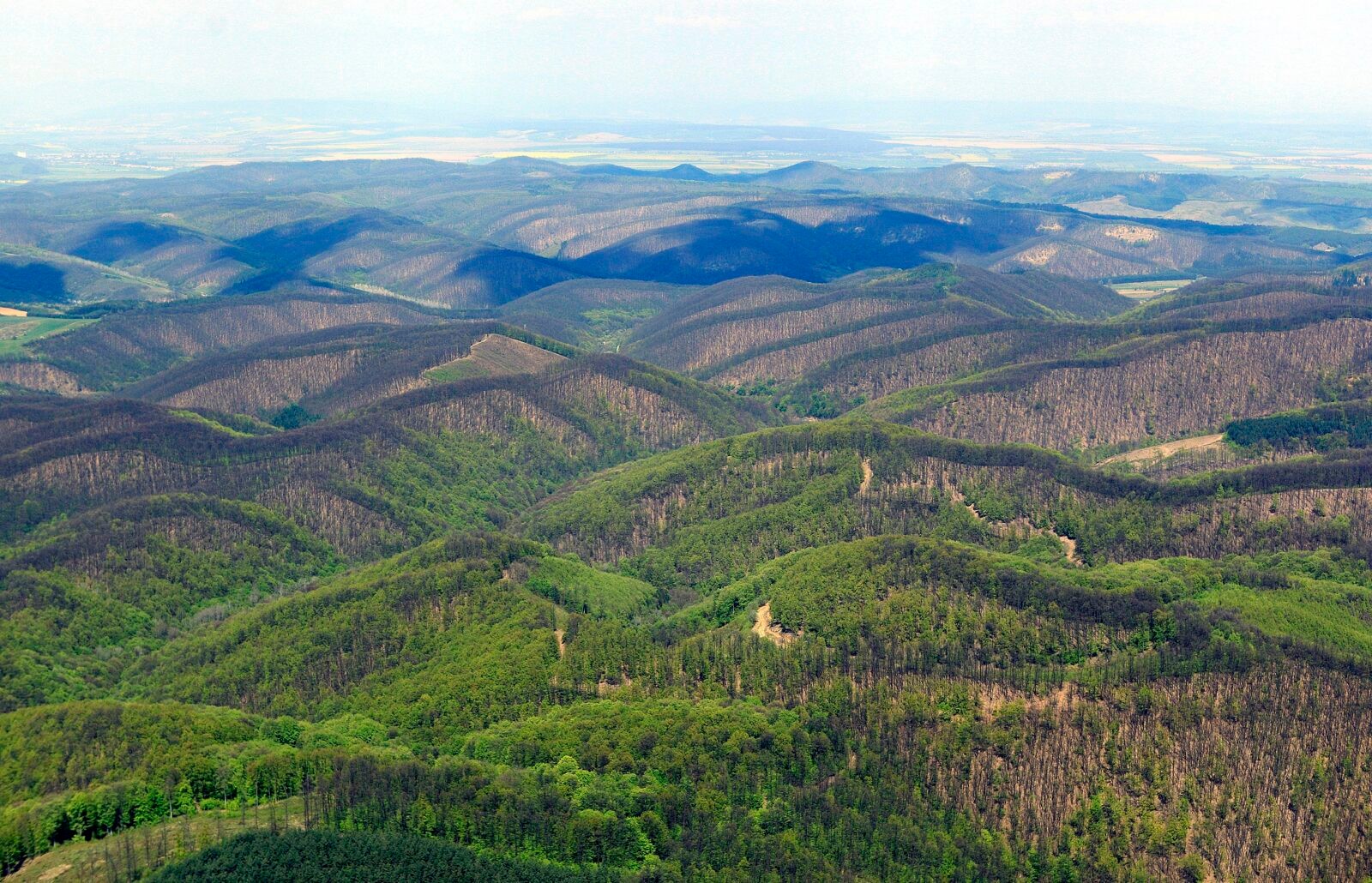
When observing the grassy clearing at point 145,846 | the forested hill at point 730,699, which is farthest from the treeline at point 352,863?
the grassy clearing at point 145,846

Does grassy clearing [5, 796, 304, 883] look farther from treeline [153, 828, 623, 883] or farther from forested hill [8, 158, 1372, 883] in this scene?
treeline [153, 828, 623, 883]

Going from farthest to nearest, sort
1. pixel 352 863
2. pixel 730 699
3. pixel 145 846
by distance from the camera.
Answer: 1. pixel 730 699
2. pixel 145 846
3. pixel 352 863

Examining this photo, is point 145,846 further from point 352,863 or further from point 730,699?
point 730,699

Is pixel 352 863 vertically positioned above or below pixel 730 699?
above

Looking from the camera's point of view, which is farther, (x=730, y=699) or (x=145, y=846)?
(x=730, y=699)

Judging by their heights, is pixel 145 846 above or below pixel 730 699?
above

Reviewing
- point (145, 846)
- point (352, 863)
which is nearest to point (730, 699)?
point (352, 863)

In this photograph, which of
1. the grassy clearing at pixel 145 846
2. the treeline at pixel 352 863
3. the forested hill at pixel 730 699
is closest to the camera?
the treeline at pixel 352 863

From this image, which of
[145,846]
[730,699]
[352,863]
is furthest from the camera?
[730,699]

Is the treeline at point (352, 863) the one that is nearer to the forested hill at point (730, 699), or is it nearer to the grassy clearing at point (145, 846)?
the forested hill at point (730, 699)

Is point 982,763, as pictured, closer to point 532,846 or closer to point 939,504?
point 532,846

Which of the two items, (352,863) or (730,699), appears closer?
(352,863)

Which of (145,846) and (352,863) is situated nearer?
(352,863)
